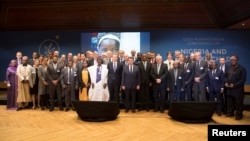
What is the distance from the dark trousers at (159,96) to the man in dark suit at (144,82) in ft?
0.89

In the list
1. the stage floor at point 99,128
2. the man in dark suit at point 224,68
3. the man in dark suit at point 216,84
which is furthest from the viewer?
the man in dark suit at point 224,68

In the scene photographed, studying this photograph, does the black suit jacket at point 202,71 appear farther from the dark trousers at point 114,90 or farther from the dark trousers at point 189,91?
the dark trousers at point 114,90

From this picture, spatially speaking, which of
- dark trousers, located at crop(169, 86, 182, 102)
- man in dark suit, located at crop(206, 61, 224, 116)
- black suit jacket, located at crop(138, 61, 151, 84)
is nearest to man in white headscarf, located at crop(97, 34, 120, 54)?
black suit jacket, located at crop(138, 61, 151, 84)

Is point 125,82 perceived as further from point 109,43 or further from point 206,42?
point 206,42

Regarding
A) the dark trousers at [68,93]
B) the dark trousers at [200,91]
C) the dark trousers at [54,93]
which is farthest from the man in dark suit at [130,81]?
the dark trousers at [54,93]

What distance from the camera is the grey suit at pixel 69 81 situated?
7.90 metres

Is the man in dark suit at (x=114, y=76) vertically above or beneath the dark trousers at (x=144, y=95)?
above

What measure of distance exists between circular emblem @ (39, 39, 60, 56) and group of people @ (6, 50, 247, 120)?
309cm

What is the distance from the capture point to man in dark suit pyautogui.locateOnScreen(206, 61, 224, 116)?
7.29m

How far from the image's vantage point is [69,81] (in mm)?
7910

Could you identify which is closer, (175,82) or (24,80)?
(175,82)

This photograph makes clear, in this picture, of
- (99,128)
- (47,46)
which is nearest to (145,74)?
(99,128)

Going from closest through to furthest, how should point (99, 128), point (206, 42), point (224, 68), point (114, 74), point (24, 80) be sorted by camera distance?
1. point (99, 128)
2. point (224, 68)
3. point (114, 74)
4. point (24, 80)
5. point (206, 42)

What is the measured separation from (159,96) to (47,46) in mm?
5715
